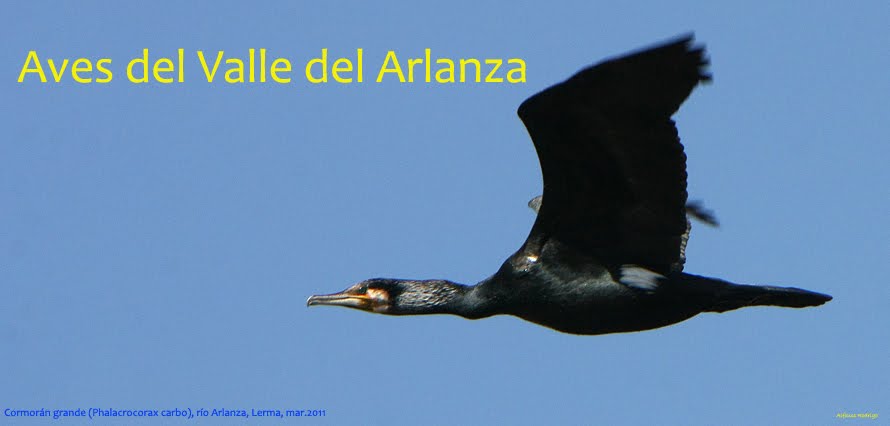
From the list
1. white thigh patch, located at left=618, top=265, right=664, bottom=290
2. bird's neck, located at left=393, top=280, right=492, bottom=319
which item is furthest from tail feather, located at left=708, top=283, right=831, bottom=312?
bird's neck, located at left=393, top=280, right=492, bottom=319

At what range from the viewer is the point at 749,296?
37.9ft

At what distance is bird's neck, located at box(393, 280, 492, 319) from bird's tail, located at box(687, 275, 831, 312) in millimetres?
1442

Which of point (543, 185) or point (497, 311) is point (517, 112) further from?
point (497, 311)

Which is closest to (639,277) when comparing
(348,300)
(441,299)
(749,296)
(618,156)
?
(749,296)

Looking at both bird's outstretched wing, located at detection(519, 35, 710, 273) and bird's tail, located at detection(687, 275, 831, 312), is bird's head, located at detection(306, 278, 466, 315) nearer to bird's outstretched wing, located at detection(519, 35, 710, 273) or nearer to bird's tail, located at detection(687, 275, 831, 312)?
bird's outstretched wing, located at detection(519, 35, 710, 273)

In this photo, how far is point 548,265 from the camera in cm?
1173

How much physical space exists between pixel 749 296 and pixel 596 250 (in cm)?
103

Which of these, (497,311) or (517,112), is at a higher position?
(517,112)

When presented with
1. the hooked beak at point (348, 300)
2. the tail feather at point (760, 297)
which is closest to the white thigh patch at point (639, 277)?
the tail feather at point (760, 297)

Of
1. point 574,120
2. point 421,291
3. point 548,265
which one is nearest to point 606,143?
point 574,120

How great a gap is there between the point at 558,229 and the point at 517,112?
1117mm

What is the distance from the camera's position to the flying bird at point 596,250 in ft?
35.6

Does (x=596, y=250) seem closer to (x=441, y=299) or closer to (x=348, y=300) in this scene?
(x=441, y=299)

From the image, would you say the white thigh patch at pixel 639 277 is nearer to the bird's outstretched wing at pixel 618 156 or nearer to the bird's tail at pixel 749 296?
the bird's outstretched wing at pixel 618 156
